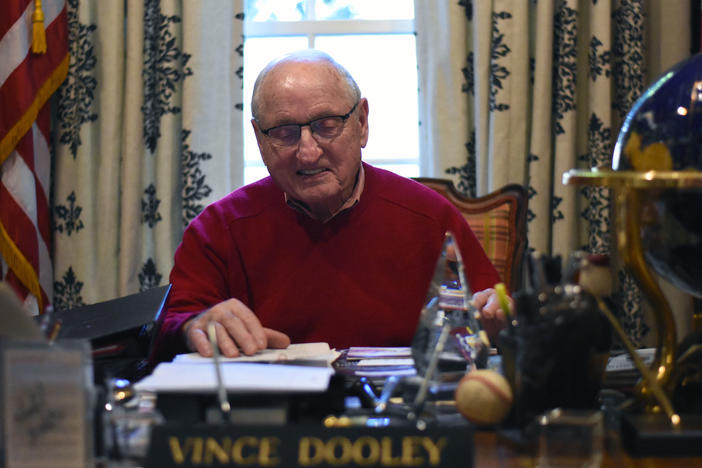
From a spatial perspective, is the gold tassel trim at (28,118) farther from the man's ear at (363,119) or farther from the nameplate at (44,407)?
the nameplate at (44,407)

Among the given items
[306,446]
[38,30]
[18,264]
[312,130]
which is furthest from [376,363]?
[38,30]

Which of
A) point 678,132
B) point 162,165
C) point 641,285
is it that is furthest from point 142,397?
point 162,165

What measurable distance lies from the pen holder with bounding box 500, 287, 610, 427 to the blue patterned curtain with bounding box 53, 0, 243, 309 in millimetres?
2139

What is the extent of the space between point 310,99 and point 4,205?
1429 millimetres

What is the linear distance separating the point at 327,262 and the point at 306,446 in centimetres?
116

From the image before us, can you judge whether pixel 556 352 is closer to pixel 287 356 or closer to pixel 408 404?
pixel 408 404

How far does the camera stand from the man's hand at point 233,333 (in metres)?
1.35

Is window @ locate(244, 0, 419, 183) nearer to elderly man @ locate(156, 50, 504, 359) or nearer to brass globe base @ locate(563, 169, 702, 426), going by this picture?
elderly man @ locate(156, 50, 504, 359)

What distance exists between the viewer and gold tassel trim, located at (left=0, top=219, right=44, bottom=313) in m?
2.76

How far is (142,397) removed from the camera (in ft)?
3.77

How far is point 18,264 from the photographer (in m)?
2.78

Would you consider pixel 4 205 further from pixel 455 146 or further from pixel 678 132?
pixel 678 132

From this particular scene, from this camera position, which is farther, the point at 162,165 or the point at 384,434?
the point at 162,165

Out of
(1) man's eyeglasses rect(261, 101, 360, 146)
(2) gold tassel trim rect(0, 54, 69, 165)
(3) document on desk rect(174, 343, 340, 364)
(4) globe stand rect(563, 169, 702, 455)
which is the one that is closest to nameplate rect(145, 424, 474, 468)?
(4) globe stand rect(563, 169, 702, 455)
